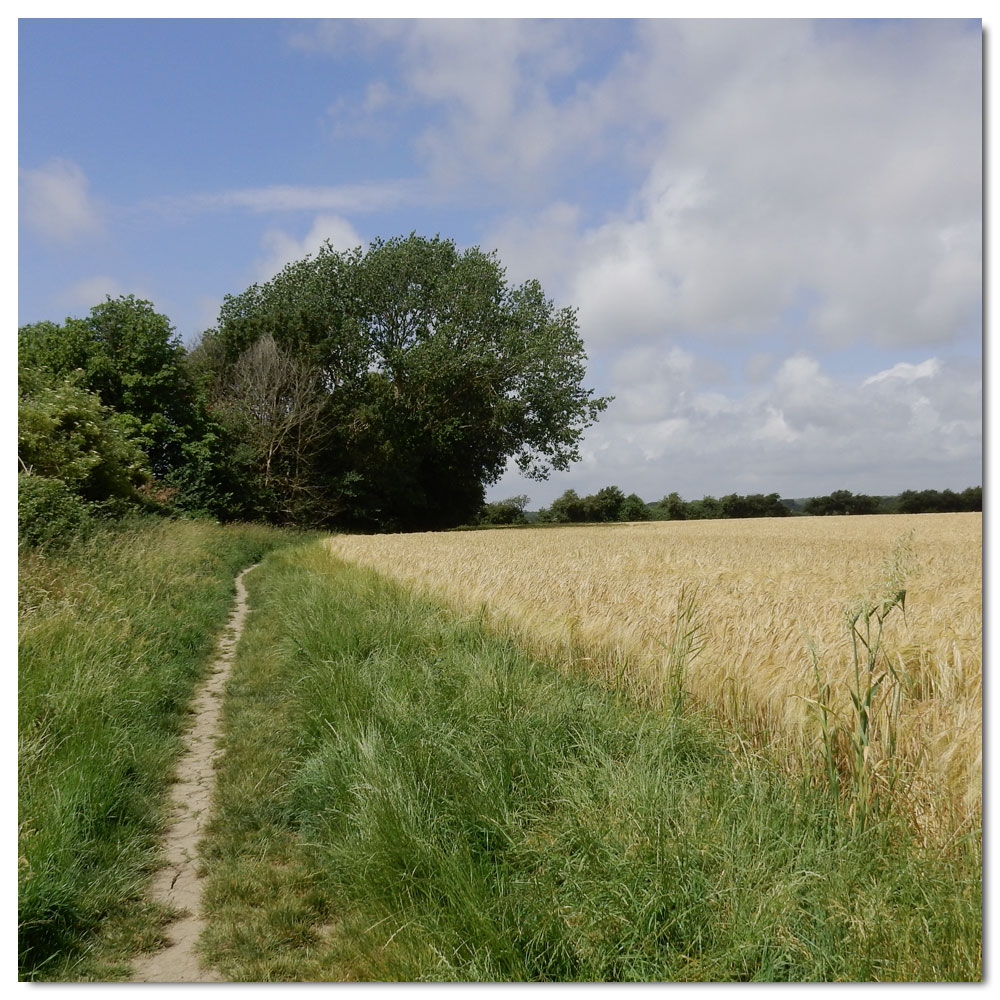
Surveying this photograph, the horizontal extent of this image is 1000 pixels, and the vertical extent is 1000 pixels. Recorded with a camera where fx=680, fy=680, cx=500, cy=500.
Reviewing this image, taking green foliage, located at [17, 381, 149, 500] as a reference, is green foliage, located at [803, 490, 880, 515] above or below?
below

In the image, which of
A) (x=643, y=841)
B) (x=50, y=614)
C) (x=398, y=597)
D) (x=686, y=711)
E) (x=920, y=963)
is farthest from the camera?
(x=398, y=597)

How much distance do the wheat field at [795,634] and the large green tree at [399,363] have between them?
30242 millimetres

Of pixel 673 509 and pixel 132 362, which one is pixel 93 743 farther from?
pixel 673 509

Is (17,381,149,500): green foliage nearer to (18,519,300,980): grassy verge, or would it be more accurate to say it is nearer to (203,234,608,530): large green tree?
(18,519,300,980): grassy verge

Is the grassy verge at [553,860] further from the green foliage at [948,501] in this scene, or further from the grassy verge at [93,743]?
the green foliage at [948,501]

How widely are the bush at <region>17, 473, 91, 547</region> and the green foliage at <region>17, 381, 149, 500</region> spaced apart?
198 cm

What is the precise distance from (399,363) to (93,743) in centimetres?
3645

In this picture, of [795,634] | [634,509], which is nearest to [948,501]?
[795,634]

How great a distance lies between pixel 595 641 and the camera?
6.58m

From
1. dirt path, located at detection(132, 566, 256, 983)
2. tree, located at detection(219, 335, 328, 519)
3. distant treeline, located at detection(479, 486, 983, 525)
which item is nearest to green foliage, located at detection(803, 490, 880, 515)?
distant treeline, located at detection(479, 486, 983, 525)

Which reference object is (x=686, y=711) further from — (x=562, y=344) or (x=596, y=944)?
(x=562, y=344)

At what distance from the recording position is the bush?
1127cm

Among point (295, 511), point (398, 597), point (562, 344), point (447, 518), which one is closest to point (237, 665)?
point (398, 597)

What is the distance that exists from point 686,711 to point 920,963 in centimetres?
258
